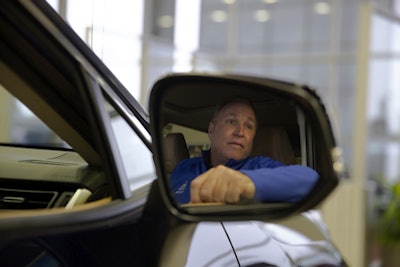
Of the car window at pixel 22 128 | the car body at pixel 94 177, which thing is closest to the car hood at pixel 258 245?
the car body at pixel 94 177

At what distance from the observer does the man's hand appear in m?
0.92

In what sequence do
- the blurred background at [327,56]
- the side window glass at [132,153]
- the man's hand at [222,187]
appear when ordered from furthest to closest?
the blurred background at [327,56]
the side window glass at [132,153]
the man's hand at [222,187]

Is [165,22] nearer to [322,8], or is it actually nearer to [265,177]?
[322,8]

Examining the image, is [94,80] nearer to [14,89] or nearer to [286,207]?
[14,89]

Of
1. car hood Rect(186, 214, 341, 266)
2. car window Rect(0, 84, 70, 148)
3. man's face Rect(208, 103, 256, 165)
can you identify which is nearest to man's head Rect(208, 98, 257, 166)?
man's face Rect(208, 103, 256, 165)

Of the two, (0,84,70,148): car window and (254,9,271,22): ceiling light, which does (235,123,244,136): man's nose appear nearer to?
(0,84,70,148): car window

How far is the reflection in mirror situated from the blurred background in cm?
45

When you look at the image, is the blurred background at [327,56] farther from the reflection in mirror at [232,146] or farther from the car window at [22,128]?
the reflection in mirror at [232,146]

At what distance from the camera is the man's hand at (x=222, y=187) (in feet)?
3.03

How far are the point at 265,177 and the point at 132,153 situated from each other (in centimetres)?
23

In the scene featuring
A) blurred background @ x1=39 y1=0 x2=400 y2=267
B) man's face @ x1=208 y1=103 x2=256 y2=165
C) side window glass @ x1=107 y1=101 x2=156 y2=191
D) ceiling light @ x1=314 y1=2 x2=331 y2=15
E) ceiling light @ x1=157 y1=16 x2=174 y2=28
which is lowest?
blurred background @ x1=39 y1=0 x2=400 y2=267

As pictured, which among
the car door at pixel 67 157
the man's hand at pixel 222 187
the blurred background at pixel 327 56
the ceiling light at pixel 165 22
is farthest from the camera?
the ceiling light at pixel 165 22

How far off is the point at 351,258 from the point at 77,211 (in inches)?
201

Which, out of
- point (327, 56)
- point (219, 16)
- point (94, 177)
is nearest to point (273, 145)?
point (94, 177)
